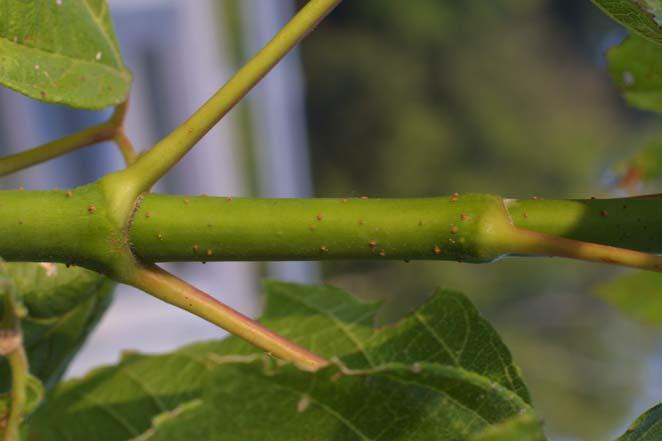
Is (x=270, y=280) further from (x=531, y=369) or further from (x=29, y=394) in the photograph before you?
(x=531, y=369)

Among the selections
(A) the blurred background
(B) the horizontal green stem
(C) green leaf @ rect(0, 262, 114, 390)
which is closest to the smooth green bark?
(B) the horizontal green stem

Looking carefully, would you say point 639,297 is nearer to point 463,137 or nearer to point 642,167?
point 642,167

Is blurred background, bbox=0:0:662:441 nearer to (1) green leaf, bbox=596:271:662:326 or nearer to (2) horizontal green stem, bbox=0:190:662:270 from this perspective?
(1) green leaf, bbox=596:271:662:326

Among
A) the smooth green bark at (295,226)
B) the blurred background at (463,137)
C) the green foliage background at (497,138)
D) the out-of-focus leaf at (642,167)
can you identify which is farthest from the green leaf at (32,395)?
the green foliage background at (497,138)

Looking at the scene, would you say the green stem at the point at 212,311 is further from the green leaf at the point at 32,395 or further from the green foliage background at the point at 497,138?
the green foliage background at the point at 497,138

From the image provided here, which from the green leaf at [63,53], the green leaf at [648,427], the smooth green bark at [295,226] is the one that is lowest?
the green leaf at [648,427]

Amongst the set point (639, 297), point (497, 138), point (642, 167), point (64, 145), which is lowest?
point (497, 138)

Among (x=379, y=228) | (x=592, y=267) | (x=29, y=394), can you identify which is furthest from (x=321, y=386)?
(x=592, y=267)

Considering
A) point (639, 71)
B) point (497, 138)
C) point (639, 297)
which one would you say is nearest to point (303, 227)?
point (639, 71)
